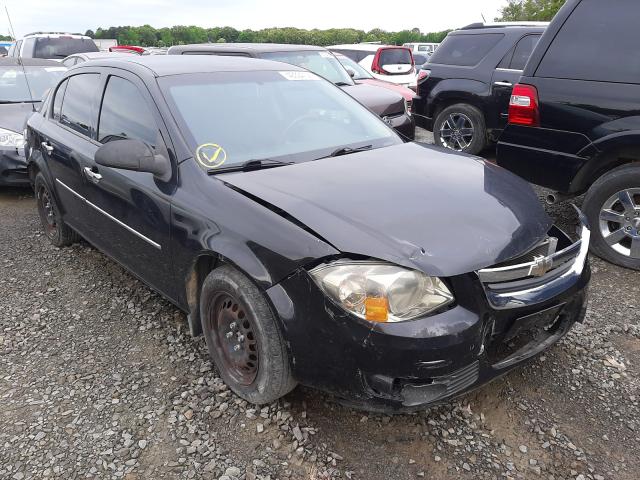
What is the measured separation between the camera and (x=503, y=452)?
233 cm

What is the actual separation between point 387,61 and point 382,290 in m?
12.3

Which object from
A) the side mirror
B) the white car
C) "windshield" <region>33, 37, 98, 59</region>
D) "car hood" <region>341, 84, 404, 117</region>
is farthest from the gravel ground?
"windshield" <region>33, 37, 98, 59</region>

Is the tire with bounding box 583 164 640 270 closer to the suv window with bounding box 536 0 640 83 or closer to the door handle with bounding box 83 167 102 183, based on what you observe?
the suv window with bounding box 536 0 640 83

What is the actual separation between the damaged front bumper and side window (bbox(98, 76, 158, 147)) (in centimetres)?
138

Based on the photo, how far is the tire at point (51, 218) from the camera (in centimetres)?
441

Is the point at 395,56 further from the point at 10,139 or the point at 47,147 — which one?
the point at 47,147

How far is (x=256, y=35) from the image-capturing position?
189 ft

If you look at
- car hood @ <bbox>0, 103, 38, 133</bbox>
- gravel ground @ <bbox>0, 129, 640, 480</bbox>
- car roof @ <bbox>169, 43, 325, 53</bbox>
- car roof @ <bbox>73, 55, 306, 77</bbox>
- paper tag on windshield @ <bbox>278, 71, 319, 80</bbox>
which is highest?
car roof @ <bbox>73, 55, 306, 77</bbox>

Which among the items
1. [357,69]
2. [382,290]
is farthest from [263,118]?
[357,69]

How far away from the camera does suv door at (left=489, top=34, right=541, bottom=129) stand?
22.4 ft

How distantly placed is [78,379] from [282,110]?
193 centimetres

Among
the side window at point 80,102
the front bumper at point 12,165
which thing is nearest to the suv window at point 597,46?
the side window at point 80,102

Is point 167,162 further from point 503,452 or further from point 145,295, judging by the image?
point 503,452

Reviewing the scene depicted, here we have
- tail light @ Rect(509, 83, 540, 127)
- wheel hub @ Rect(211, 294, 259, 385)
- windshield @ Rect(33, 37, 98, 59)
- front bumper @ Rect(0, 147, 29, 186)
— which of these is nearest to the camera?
wheel hub @ Rect(211, 294, 259, 385)
